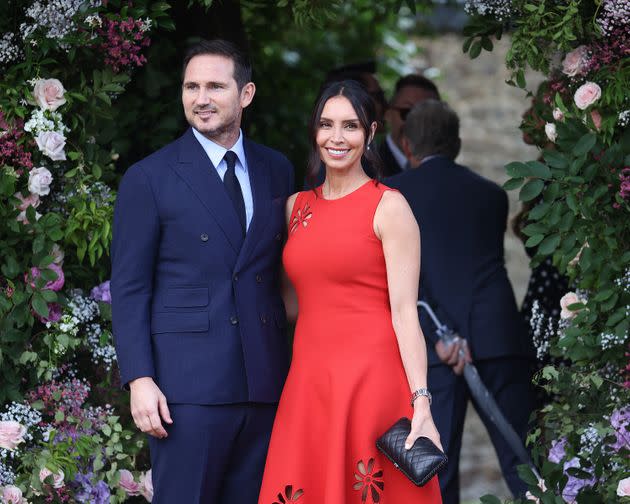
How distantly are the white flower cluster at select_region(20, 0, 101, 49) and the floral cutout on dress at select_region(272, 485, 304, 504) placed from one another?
2.00 m

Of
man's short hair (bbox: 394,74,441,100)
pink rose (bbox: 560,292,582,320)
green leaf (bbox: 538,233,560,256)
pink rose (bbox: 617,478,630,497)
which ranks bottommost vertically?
pink rose (bbox: 617,478,630,497)

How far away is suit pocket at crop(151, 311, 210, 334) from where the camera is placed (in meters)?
4.23

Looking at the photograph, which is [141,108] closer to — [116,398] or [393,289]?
[116,398]

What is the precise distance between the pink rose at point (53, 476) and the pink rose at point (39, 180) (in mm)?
1055

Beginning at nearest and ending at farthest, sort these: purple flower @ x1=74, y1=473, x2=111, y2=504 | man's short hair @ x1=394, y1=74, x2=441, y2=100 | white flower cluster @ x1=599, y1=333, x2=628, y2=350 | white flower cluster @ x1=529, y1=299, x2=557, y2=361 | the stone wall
→ 1. white flower cluster @ x1=599, y1=333, x2=628, y2=350
2. purple flower @ x1=74, y1=473, x2=111, y2=504
3. white flower cluster @ x1=529, y1=299, x2=557, y2=361
4. man's short hair @ x1=394, y1=74, x2=441, y2=100
5. the stone wall

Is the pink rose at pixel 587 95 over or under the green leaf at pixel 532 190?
over

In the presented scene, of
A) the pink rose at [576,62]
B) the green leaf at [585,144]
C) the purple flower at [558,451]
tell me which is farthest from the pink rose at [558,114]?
the purple flower at [558,451]

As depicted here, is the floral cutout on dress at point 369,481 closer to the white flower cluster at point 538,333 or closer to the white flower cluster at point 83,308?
the white flower cluster at point 538,333

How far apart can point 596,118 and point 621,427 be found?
1.15 metres

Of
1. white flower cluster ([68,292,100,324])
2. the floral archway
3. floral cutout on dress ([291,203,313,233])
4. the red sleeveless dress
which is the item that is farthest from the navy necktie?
white flower cluster ([68,292,100,324])

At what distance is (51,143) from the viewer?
16.0 feet

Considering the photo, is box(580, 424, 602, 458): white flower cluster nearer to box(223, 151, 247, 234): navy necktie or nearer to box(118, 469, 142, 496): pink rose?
box(223, 151, 247, 234): navy necktie

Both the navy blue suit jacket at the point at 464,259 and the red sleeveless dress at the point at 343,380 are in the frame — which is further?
the navy blue suit jacket at the point at 464,259

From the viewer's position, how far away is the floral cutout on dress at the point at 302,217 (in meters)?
4.31
